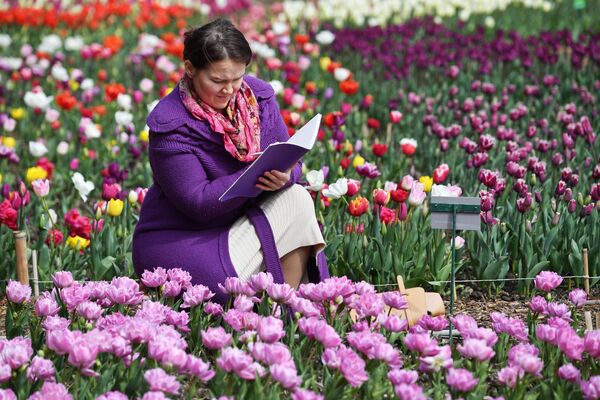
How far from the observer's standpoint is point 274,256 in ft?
11.0

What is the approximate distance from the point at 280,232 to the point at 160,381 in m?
1.06

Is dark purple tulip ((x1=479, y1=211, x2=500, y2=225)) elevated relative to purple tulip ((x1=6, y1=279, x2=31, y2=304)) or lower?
elevated

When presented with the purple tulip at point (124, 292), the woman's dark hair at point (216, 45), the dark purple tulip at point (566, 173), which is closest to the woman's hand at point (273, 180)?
the woman's dark hair at point (216, 45)

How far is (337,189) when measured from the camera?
400 cm

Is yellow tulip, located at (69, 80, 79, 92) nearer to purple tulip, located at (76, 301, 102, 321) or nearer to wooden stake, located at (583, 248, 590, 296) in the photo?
wooden stake, located at (583, 248, 590, 296)

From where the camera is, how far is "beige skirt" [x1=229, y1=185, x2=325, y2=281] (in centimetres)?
335

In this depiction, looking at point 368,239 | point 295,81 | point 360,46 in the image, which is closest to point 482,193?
point 368,239

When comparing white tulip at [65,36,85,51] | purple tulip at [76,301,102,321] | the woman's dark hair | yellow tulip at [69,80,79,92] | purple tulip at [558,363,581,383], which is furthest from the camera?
white tulip at [65,36,85,51]

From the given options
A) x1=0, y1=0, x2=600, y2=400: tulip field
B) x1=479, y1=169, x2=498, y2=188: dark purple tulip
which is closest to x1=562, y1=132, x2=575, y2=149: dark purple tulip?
x1=0, y1=0, x2=600, y2=400: tulip field

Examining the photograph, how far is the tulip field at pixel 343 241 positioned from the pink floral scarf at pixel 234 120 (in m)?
0.52

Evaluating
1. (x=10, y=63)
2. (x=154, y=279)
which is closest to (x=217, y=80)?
(x=154, y=279)

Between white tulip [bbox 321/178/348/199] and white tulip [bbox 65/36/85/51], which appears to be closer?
white tulip [bbox 321/178/348/199]

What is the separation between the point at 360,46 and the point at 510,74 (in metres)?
1.31

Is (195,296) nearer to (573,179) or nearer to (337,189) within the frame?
(337,189)
